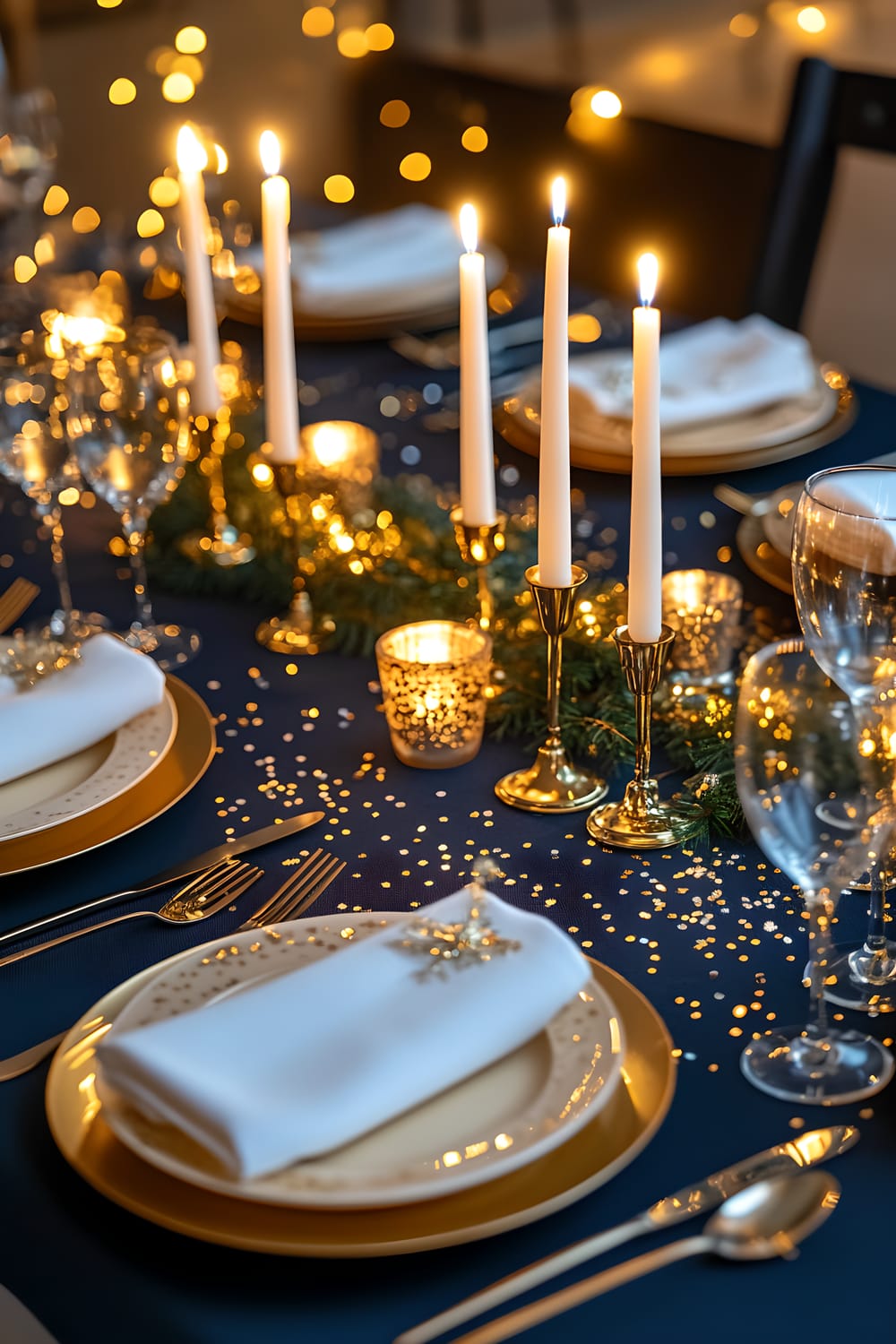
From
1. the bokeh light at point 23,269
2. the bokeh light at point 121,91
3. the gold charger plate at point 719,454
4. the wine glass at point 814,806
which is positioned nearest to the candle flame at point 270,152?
the gold charger plate at point 719,454

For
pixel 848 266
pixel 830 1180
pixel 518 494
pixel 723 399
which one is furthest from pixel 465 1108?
pixel 848 266

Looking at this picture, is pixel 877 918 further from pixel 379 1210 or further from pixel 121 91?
pixel 121 91

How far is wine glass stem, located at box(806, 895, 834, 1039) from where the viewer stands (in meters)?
0.72

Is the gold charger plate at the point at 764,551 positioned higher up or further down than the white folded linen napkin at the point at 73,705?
further down

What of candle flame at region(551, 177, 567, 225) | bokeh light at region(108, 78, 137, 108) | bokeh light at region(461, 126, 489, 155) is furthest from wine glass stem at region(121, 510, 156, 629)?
bokeh light at region(108, 78, 137, 108)

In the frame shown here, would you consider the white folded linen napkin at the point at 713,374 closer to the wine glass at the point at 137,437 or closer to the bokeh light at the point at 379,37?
the wine glass at the point at 137,437

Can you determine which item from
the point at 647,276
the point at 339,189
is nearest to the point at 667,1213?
the point at 647,276

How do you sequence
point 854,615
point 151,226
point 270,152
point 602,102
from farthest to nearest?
1. point 602,102
2. point 151,226
3. point 270,152
4. point 854,615

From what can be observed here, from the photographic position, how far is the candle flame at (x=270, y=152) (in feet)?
3.93

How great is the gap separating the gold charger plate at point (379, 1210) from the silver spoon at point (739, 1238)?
0.13 ft

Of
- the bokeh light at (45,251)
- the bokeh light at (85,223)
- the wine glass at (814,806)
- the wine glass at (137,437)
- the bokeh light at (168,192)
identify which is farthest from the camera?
the bokeh light at (85,223)

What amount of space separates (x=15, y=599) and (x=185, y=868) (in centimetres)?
49

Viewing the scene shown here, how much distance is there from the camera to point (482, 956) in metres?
0.72

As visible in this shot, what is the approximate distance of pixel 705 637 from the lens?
110cm
